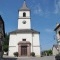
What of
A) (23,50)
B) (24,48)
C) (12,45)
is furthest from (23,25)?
(23,50)

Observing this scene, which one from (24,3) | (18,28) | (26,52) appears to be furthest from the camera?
(24,3)

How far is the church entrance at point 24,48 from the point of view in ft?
174

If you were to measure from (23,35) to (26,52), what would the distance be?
197 inches

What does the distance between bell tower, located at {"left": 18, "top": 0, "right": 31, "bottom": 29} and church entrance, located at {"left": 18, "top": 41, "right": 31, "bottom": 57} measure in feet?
20.6

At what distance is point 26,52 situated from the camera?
53312mm

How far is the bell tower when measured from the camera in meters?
57.8

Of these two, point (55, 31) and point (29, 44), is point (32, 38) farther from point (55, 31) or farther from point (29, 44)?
point (55, 31)

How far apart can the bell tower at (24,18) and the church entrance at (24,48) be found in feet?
20.6

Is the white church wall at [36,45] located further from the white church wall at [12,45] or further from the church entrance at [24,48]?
the white church wall at [12,45]

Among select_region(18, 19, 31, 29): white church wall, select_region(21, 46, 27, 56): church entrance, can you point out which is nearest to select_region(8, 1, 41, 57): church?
select_region(21, 46, 27, 56): church entrance

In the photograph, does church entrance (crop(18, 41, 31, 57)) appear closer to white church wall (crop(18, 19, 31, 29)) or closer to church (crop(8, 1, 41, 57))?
church (crop(8, 1, 41, 57))

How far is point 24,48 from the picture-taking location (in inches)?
2108

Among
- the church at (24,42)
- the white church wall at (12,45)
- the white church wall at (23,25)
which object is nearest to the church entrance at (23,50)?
the church at (24,42)

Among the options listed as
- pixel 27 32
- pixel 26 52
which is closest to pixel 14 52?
pixel 26 52
